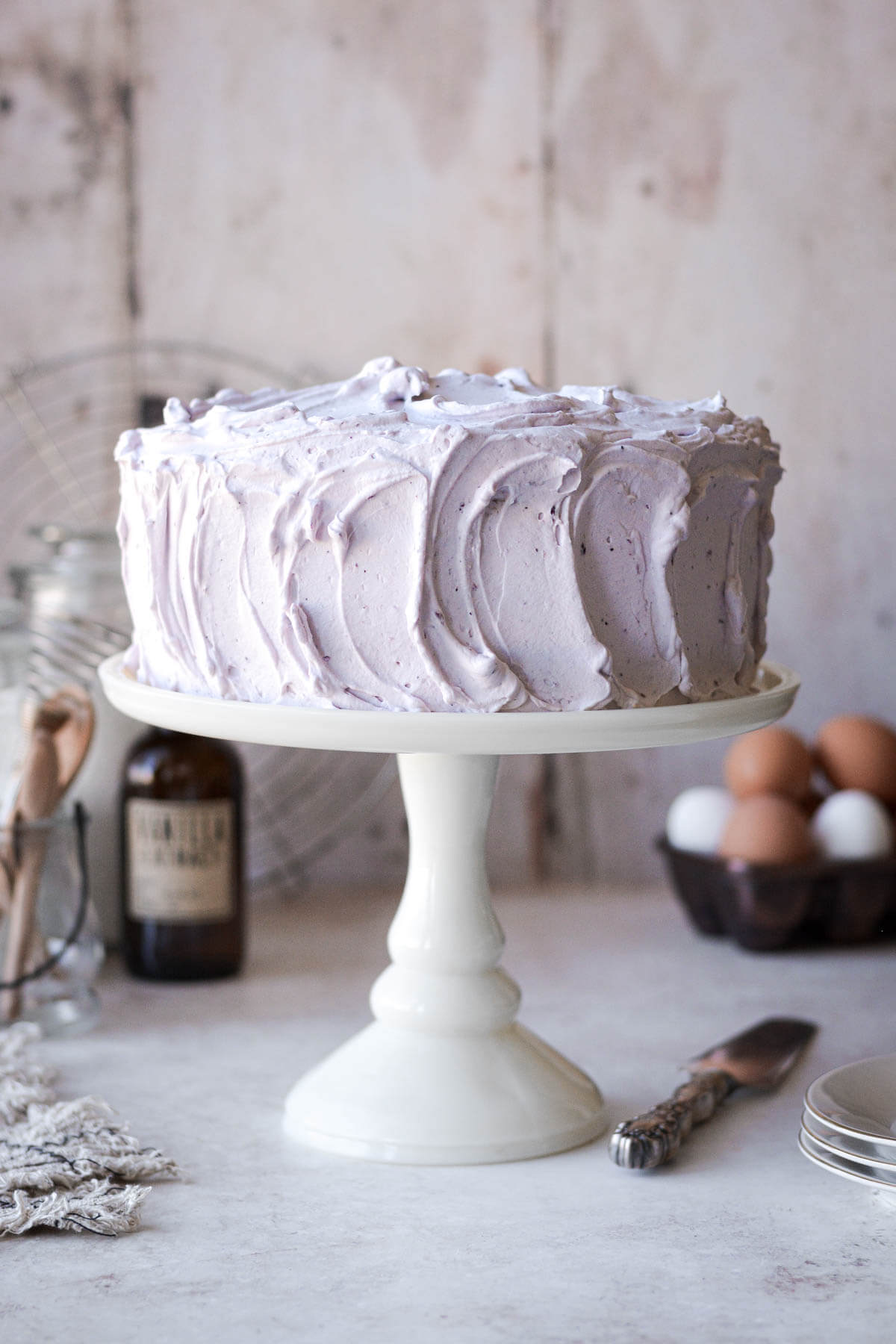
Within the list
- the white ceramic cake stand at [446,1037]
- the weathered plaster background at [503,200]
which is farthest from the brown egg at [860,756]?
the white ceramic cake stand at [446,1037]

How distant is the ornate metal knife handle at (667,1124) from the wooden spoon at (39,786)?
0.50m

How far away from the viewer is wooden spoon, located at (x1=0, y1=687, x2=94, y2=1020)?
3.98 ft

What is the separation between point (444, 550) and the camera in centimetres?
85

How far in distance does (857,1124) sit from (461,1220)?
0.75 ft

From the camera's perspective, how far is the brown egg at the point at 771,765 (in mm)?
1441

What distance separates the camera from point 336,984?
1371mm

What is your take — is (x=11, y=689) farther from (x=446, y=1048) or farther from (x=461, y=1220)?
(x=461, y=1220)

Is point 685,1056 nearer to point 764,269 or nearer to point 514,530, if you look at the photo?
point 514,530

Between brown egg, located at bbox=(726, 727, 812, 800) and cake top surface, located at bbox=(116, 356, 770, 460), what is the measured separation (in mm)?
519

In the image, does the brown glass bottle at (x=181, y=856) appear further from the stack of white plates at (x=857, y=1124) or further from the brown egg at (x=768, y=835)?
the stack of white plates at (x=857, y=1124)

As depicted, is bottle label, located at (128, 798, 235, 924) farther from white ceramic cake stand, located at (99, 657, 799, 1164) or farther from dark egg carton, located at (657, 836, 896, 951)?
dark egg carton, located at (657, 836, 896, 951)

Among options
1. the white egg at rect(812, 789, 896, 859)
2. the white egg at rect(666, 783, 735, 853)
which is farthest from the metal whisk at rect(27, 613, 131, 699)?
the white egg at rect(812, 789, 896, 859)

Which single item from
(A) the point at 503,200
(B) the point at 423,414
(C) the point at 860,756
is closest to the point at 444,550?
(B) the point at 423,414

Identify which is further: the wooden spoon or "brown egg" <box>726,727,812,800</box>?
"brown egg" <box>726,727,812,800</box>
